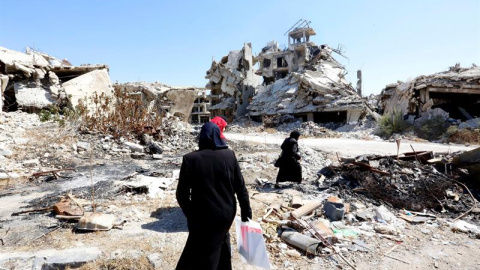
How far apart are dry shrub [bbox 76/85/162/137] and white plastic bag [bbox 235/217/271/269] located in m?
8.38

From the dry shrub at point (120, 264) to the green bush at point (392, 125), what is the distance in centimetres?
1498

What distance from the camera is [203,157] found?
6.63 feet

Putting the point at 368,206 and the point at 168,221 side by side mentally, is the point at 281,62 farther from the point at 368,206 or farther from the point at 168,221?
the point at 168,221

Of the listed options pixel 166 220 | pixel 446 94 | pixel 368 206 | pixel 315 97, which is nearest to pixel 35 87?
pixel 166 220

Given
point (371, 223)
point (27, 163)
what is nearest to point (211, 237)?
point (371, 223)

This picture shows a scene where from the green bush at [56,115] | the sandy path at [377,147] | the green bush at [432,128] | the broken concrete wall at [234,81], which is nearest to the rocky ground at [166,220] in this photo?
the green bush at [56,115]

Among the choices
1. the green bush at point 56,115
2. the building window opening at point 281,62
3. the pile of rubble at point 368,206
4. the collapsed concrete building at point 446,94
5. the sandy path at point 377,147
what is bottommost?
the pile of rubble at point 368,206

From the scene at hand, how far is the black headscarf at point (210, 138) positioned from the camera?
207 cm

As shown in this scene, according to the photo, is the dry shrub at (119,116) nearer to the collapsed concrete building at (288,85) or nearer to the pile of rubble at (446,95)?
the pile of rubble at (446,95)

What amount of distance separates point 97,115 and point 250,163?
19.6ft

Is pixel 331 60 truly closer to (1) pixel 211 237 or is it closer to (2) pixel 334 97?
(2) pixel 334 97

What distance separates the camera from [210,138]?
2.06 metres

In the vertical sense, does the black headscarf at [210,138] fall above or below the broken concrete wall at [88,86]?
below

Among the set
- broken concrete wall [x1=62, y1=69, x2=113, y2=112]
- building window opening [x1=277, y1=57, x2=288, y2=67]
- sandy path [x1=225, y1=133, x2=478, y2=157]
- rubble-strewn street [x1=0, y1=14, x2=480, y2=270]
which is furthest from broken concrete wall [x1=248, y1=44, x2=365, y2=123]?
broken concrete wall [x1=62, y1=69, x2=113, y2=112]
